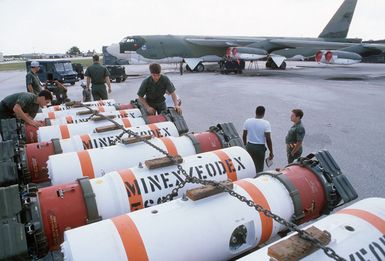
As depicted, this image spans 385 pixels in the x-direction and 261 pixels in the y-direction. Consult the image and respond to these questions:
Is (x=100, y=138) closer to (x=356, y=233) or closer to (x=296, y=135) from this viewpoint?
(x=296, y=135)

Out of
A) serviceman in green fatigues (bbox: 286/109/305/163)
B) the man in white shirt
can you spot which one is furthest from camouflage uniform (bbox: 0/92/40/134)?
serviceman in green fatigues (bbox: 286/109/305/163)

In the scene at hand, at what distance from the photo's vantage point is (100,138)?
612 centimetres

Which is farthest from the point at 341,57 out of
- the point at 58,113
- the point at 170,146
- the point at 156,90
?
the point at 170,146

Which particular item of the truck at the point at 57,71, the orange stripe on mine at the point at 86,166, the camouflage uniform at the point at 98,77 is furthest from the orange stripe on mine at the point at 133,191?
the truck at the point at 57,71

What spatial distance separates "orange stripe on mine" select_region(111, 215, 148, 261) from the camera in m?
2.77

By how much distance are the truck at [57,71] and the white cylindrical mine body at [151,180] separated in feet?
74.2

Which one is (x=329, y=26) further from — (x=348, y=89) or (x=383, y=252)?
(x=383, y=252)

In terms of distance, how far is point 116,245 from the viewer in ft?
9.14

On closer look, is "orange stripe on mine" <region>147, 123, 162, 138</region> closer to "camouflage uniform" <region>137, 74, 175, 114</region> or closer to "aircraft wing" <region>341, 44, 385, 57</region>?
"camouflage uniform" <region>137, 74, 175, 114</region>

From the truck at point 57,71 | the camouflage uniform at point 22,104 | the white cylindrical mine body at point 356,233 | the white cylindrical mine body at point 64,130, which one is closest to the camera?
the white cylindrical mine body at point 356,233

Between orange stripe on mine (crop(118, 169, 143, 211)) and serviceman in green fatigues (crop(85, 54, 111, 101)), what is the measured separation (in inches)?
298

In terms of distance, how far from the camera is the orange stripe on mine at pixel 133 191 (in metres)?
3.95

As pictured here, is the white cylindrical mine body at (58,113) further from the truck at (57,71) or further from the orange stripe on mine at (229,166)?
the truck at (57,71)

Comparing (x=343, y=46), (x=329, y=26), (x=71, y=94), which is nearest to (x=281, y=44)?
(x=343, y=46)
